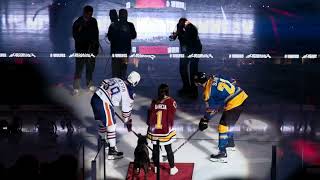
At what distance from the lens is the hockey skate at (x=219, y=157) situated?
6.86m

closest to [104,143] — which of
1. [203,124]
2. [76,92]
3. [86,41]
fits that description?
[76,92]

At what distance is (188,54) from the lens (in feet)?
23.3

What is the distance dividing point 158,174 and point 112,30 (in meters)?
1.65

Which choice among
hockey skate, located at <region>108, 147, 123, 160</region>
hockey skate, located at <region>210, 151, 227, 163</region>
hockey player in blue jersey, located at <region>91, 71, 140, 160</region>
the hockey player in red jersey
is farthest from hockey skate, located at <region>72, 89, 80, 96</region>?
hockey skate, located at <region>210, 151, 227, 163</region>

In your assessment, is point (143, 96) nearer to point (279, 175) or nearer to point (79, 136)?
point (79, 136)

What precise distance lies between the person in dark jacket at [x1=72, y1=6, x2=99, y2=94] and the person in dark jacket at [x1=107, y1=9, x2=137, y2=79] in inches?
6.4

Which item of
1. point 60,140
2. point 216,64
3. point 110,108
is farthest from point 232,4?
point 60,140

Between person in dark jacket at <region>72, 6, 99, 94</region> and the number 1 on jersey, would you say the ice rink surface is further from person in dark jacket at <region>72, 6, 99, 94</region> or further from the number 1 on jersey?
the number 1 on jersey

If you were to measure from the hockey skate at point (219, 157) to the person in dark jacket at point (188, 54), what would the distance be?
624 mm

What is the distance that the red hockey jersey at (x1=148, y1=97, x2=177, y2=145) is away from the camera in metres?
6.59

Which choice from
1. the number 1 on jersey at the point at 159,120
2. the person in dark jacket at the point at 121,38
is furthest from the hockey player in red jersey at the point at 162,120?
the person in dark jacket at the point at 121,38

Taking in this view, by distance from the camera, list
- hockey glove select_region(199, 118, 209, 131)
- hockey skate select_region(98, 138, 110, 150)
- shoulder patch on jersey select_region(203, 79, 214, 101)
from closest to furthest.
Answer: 1. hockey skate select_region(98, 138, 110, 150)
2. shoulder patch on jersey select_region(203, 79, 214, 101)
3. hockey glove select_region(199, 118, 209, 131)

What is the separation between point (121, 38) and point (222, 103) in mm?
1167

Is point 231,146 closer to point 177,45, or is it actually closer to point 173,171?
point 173,171
